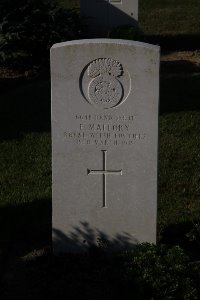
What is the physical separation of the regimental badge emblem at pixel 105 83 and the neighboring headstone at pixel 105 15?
8571 mm

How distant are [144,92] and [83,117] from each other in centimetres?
49

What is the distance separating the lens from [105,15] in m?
14.0

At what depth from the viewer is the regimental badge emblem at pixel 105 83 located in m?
5.39

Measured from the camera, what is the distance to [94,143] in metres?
5.55

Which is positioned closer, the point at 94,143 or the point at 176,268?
the point at 176,268

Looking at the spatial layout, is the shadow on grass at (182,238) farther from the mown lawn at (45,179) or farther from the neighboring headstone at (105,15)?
the neighboring headstone at (105,15)

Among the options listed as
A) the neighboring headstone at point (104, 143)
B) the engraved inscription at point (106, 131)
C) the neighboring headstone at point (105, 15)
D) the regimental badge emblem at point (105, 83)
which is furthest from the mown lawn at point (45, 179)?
the neighboring headstone at point (105, 15)

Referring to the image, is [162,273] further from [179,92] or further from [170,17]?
[170,17]

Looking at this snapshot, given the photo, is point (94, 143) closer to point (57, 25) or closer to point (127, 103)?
point (127, 103)

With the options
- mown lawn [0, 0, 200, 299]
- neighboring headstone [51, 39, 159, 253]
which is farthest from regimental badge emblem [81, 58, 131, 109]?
mown lawn [0, 0, 200, 299]

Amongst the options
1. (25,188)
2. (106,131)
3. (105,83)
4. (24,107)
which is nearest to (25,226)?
(25,188)

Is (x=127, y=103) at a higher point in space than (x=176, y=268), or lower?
higher

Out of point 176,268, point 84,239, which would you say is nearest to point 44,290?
point 84,239

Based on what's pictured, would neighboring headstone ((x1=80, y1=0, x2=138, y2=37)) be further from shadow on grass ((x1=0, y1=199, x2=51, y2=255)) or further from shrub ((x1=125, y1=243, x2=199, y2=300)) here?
shrub ((x1=125, y1=243, x2=199, y2=300))
